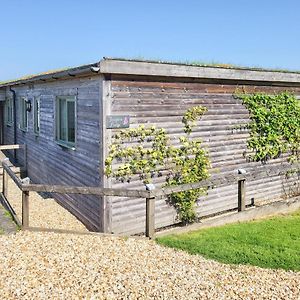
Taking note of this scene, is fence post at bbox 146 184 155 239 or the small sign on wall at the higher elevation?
the small sign on wall

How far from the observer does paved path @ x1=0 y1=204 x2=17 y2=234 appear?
7.45 m

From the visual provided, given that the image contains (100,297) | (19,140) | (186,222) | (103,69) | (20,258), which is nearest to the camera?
(100,297)

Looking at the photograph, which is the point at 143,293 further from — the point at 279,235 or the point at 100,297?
the point at 279,235

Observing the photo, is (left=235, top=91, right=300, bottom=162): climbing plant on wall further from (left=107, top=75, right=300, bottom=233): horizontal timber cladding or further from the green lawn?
the green lawn

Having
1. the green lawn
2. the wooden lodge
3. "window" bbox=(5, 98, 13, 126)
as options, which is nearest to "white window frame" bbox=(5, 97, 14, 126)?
"window" bbox=(5, 98, 13, 126)

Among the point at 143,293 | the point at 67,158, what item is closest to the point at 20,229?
the point at 67,158

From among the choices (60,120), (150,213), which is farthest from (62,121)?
(150,213)

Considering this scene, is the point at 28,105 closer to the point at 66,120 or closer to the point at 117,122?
the point at 66,120

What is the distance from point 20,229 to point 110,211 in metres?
1.81

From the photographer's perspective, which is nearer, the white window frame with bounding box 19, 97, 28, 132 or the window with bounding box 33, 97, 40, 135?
the window with bounding box 33, 97, 40, 135

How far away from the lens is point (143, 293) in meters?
4.98

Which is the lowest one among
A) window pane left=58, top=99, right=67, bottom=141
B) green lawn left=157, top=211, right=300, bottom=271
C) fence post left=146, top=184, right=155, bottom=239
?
green lawn left=157, top=211, right=300, bottom=271

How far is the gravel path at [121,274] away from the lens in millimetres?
5000

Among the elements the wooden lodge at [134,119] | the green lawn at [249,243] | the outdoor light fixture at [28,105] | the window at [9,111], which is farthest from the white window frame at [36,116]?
the green lawn at [249,243]
